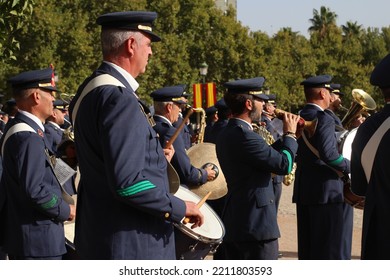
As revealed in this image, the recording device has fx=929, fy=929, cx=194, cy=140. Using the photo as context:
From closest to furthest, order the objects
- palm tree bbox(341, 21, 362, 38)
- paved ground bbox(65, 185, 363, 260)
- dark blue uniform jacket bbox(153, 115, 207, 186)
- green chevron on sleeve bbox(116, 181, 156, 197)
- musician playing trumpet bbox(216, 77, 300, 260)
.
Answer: green chevron on sleeve bbox(116, 181, 156, 197)
musician playing trumpet bbox(216, 77, 300, 260)
dark blue uniform jacket bbox(153, 115, 207, 186)
paved ground bbox(65, 185, 363, 260)
palm tree bbox(341, 21, 362, 38)

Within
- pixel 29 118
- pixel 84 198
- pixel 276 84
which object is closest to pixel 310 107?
pixel 29 118

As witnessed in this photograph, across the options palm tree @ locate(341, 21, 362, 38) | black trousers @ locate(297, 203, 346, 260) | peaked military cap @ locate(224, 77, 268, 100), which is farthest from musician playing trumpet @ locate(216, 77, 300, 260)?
palm tree @ locate(341, 21, 362, 38)

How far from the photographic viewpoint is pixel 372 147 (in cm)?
473

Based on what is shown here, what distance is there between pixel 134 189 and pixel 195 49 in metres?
49.8

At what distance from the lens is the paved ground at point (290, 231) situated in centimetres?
1110

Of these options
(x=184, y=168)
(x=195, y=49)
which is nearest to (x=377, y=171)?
(x=184, y=168)

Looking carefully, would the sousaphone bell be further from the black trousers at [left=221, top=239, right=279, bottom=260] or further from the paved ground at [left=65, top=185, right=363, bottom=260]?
the paved ground at [left=65, top=185, right=363, bottom=260]

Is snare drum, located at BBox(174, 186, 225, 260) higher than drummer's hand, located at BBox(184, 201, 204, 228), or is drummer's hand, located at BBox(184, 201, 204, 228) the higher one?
drummer's hand, located at BBox(184, 201, 204, 228)

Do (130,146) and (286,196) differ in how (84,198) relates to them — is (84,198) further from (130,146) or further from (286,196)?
(286,196)

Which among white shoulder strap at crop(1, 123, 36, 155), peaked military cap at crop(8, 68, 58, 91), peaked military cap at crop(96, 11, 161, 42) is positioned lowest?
white shoulder strap at crop(1, 123, 36, 155)

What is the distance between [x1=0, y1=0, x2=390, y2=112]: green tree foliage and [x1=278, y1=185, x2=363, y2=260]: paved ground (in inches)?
371

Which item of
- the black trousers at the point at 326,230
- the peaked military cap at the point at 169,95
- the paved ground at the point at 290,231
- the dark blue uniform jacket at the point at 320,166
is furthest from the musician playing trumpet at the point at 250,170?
the paved ground at the point at 290,231

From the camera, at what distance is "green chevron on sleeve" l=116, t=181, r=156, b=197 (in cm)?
414

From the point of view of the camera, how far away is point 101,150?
4.28m
